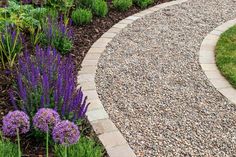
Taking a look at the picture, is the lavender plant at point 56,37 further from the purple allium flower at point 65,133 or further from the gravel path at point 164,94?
the purple allium flower at point 65,133

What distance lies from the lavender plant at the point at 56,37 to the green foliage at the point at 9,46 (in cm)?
33

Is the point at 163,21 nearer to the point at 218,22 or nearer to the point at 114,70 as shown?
the point at 218,22

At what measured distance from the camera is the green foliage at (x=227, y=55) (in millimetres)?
4777

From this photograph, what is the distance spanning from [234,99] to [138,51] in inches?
62.4

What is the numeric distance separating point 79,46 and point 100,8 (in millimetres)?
1023

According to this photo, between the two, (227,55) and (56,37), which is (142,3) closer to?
(227,55)

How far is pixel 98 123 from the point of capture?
3.71 meters

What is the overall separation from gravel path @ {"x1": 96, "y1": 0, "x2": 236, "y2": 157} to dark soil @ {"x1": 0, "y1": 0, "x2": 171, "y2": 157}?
0.30 metres

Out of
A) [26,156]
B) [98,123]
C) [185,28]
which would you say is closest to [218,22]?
[185,28]

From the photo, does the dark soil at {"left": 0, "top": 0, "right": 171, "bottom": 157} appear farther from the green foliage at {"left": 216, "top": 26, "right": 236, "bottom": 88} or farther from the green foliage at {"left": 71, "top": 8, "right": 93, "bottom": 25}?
the green foliage at {"left": 216, "top": 26, "right": 236, "bottom": 88}

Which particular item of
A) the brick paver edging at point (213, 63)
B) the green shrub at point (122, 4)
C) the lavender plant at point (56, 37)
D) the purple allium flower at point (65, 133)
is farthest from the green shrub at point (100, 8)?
the purple allium flower at point (65, 133)

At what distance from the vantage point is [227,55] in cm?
530

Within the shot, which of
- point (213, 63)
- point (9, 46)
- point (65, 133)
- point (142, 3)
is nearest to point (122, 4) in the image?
point (142, 3)

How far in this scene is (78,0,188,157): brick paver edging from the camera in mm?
3375
